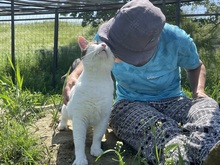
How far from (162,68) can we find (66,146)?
0.73 meters

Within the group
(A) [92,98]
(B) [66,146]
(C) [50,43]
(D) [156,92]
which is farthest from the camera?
(C) [50,43]

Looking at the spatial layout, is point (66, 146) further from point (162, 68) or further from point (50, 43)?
point (50, 43)

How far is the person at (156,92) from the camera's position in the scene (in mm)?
1524

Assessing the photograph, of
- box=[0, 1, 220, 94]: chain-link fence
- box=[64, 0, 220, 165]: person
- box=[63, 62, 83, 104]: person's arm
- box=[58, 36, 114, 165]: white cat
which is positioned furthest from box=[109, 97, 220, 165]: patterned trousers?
box=[0, 1, 220, 94]: chain-link fence

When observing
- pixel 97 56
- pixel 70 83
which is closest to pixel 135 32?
pixel 97 56

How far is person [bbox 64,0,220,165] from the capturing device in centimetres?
152

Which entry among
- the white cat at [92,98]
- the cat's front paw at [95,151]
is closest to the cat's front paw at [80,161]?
the white cat at [92,98]

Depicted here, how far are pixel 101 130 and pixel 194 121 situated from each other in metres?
0.48

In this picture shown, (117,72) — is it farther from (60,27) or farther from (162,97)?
(60,27)

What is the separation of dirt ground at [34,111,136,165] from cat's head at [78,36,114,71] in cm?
49

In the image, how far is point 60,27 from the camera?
248 inches

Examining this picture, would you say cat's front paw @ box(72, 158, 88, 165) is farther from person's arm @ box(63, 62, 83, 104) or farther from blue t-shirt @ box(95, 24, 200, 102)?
blue t-shirt @ box(95, 24, 200, 102)

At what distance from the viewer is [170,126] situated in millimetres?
1709

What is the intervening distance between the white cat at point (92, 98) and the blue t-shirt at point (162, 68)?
0.30 meters
